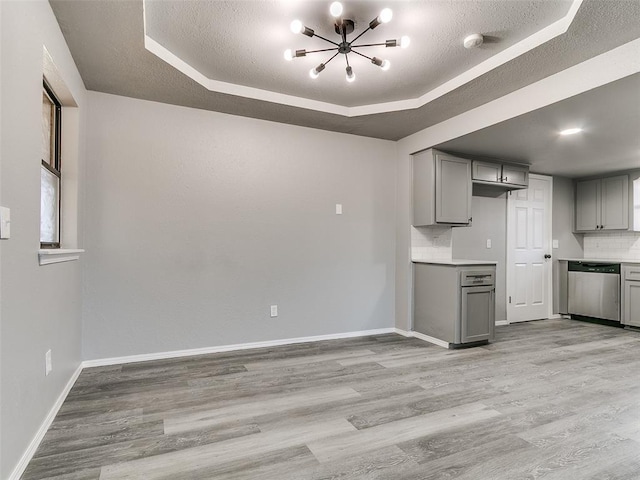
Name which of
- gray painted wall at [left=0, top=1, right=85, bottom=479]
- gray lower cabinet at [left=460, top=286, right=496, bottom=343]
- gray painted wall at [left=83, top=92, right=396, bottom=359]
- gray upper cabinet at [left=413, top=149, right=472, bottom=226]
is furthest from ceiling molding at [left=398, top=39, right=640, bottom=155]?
gray painted wall at [left=0, top=1, right=85, bottom=479]

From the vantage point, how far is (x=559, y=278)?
555cm

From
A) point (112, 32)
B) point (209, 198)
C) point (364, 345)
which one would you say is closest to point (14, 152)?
point (112, 32)

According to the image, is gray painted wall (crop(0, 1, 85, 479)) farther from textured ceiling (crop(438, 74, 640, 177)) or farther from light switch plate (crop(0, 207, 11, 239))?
textured ceiling (crop(438, 74, 640, 177))

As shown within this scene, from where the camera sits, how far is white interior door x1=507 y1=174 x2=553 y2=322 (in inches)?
201

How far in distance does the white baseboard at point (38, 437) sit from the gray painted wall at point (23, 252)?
3cm

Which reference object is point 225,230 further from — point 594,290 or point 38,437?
point 594,290

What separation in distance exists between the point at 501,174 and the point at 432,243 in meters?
1.28

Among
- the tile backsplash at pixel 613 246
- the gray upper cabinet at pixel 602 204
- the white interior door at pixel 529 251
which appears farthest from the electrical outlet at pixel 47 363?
the tile backsplash at pixel 613 246

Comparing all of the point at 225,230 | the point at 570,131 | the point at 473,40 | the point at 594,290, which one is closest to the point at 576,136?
the point at 570,131

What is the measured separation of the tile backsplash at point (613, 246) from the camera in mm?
5234

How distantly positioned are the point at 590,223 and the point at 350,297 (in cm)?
416

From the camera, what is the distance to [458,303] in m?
3.69

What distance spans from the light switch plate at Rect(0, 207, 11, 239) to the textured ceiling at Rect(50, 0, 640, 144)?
1301 millimetres

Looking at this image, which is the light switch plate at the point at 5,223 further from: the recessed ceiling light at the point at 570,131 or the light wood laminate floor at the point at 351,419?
the recessed ceiling light at the point at 570,131
